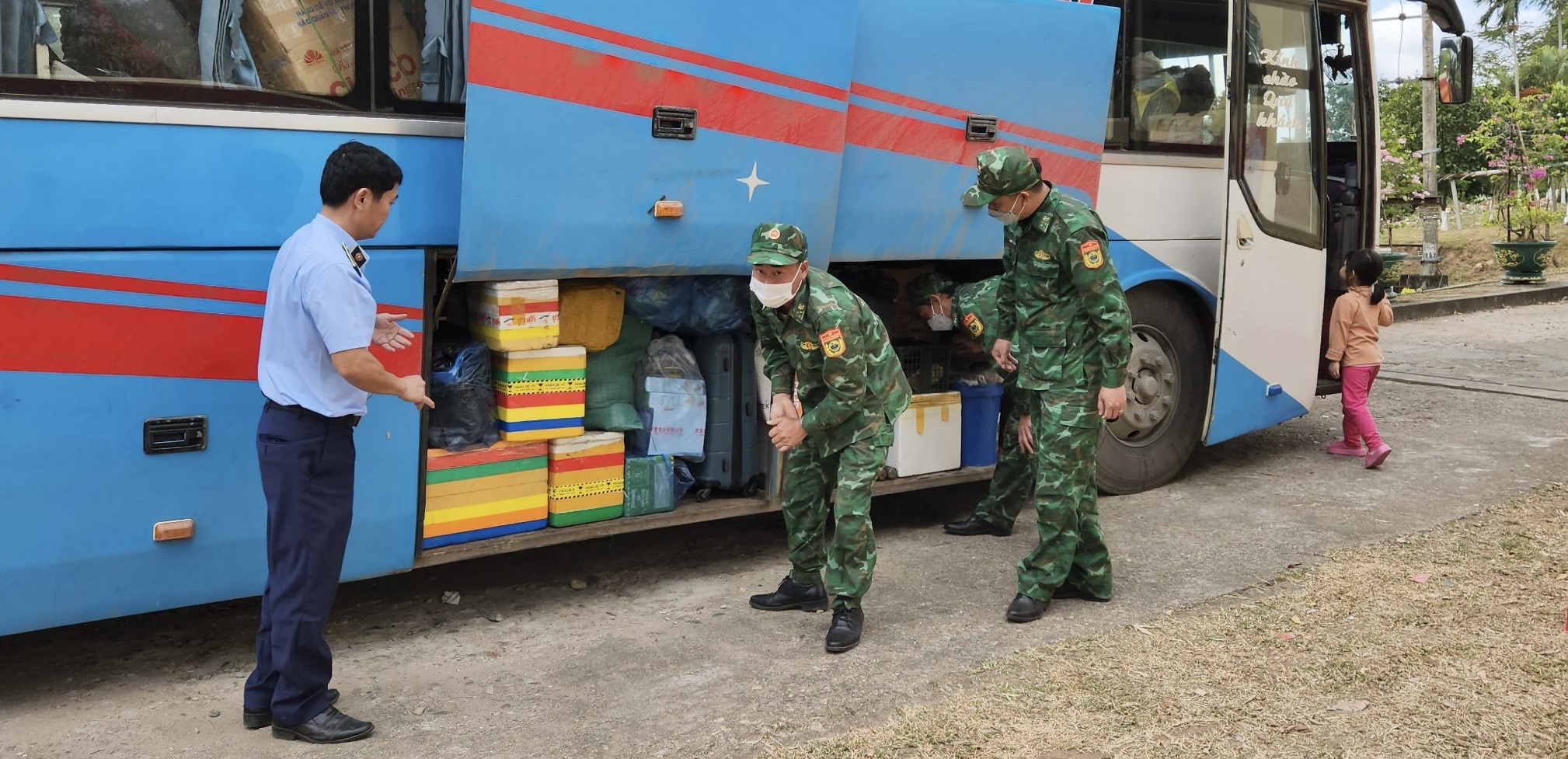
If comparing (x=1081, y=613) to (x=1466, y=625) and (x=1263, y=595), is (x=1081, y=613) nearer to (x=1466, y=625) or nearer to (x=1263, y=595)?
(x=1263, y=595)

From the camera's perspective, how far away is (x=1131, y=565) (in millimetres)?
5387

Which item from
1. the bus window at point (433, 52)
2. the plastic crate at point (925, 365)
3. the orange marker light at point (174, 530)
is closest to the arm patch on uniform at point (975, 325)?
the plastic crate at point (925, 365)

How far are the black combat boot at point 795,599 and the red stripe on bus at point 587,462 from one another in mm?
755

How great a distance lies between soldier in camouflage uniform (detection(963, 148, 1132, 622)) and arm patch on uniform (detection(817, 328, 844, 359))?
902mm

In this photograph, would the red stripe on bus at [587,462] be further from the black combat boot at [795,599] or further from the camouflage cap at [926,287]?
the camouflage cap at [926,287]

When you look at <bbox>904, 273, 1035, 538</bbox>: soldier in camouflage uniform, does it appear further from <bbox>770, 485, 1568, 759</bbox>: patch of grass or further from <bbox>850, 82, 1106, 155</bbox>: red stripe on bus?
<bbox>770, 485, 1568, 759</bbox>: patch of grass

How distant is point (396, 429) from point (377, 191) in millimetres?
990

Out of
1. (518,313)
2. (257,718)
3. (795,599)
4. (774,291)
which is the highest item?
(774,291)

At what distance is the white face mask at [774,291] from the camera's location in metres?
4.11

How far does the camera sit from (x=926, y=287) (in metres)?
5.88

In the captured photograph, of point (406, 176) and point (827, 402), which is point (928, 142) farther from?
point (406, 176)

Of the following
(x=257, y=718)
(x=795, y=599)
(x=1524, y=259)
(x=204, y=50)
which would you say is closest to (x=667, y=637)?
(x=795, y=599)

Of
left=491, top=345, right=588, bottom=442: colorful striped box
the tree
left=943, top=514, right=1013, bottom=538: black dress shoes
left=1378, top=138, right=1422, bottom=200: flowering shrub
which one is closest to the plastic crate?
left=943, top=514, right=1013, bottom=538: black dress shoes

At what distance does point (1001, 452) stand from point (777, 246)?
88.8 inches
